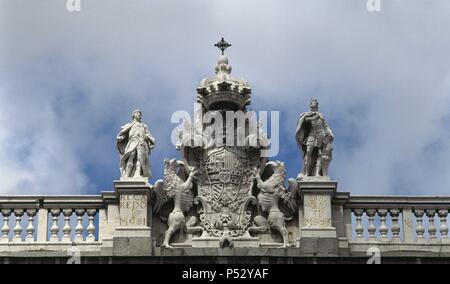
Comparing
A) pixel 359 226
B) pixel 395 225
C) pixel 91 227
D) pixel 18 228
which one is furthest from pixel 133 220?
pixel 395 225

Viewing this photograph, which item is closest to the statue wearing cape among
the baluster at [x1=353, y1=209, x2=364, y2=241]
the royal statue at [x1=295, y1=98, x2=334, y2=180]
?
the royal statue at [x1=295, y1=98, x2=334, y2=180]

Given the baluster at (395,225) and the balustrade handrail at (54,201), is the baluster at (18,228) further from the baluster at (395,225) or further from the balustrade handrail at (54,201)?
the baluster at (395,225)

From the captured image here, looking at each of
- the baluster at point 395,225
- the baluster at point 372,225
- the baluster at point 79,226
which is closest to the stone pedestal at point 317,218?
the baluster at point 372,225

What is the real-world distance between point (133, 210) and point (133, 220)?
199 millimetres

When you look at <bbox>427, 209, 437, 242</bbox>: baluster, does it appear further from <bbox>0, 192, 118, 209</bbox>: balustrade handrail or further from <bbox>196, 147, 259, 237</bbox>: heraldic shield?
<bbox>0, 192, 118, 209</bbox>: balustrade handrail

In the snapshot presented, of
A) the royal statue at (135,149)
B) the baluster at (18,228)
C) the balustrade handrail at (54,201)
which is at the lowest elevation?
the baluster at (18,228)

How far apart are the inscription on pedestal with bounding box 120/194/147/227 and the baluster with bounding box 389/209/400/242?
4788mm

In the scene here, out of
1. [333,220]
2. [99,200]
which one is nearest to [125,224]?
[99,200]

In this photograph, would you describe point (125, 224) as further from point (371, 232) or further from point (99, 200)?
point (371, 232)

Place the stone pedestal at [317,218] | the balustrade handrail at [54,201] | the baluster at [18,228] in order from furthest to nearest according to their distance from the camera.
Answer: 1. the balustrade handrail at [54,201]
2. the baluster at [18,228]
3. the stone pedestal at [317,218]

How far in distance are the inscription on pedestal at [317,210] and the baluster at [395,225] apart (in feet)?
4.36

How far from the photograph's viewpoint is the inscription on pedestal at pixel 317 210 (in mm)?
42719

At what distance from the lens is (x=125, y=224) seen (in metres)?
42.6
